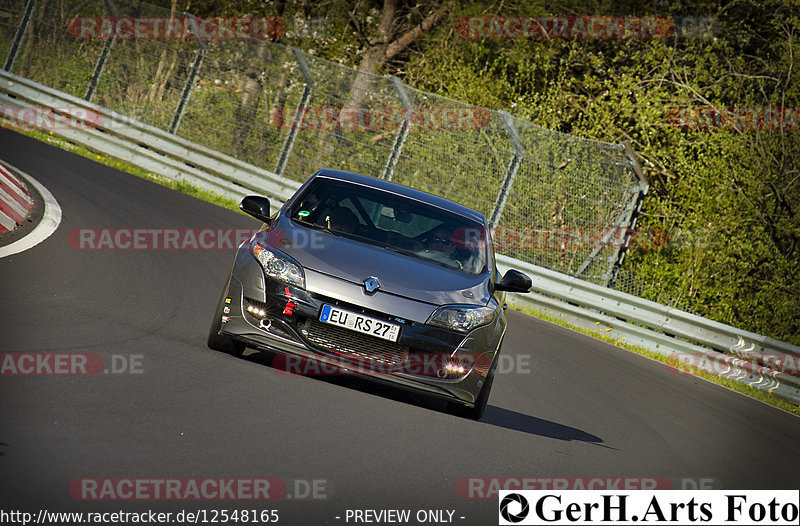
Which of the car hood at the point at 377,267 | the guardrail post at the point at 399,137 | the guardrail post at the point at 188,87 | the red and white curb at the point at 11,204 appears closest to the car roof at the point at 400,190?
the car hood at the point at 377,267

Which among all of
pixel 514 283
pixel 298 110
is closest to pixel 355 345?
pixel 514 283

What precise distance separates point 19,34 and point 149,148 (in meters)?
3.84

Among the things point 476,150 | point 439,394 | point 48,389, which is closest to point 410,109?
point 476,150

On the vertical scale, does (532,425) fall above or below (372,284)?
below

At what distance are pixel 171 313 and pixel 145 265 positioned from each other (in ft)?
7.45

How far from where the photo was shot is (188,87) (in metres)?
20.5

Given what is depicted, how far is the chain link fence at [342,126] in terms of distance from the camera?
732 inches

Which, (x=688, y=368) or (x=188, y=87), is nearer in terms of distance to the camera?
(x=688, y=368)

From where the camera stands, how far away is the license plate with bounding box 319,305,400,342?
267 inches

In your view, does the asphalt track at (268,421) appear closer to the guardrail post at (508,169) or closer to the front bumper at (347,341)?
the front bumper at (347,341)

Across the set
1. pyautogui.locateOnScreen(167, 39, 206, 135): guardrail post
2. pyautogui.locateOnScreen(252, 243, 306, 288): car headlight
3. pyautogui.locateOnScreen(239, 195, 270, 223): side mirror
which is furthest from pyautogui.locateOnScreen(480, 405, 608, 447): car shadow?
pyautogui.locateOnScreen(167, 39, 206, 135): guardrail post

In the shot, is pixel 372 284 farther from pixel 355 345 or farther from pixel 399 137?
pixel 399 137

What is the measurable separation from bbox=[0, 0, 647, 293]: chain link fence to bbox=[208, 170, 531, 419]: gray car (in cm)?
1091

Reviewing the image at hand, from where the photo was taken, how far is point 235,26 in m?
31.4
